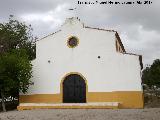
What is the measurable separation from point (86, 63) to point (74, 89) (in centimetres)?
249

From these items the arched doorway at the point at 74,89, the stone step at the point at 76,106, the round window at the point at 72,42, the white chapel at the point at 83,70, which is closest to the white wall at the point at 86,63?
the white chapel at the point at 83,70

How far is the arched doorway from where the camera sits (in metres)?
28.0

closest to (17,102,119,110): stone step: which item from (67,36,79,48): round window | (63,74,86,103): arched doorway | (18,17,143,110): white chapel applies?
(18,17,143,110): white chapel

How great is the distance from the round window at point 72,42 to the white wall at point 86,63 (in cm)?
28

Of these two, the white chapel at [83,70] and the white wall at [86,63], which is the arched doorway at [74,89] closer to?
the white chapel at [83,70]

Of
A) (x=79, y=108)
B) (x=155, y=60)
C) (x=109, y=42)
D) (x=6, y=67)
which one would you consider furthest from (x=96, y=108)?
(x=155, y=60)

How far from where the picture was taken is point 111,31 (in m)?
28.2

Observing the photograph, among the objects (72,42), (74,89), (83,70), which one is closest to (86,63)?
(83,70)

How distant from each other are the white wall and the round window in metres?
0.28

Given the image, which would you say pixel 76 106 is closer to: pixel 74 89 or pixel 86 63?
pixel 74 89

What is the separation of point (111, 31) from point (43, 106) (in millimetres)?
8697

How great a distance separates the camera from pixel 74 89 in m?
28.3

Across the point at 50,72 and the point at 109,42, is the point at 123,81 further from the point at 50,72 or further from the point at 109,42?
the point at 50,72

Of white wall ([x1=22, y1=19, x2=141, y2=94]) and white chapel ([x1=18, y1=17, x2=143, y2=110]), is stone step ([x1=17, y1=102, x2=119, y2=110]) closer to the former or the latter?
white chapel ([x1=18, y1=17, x2=143, y2=110])
